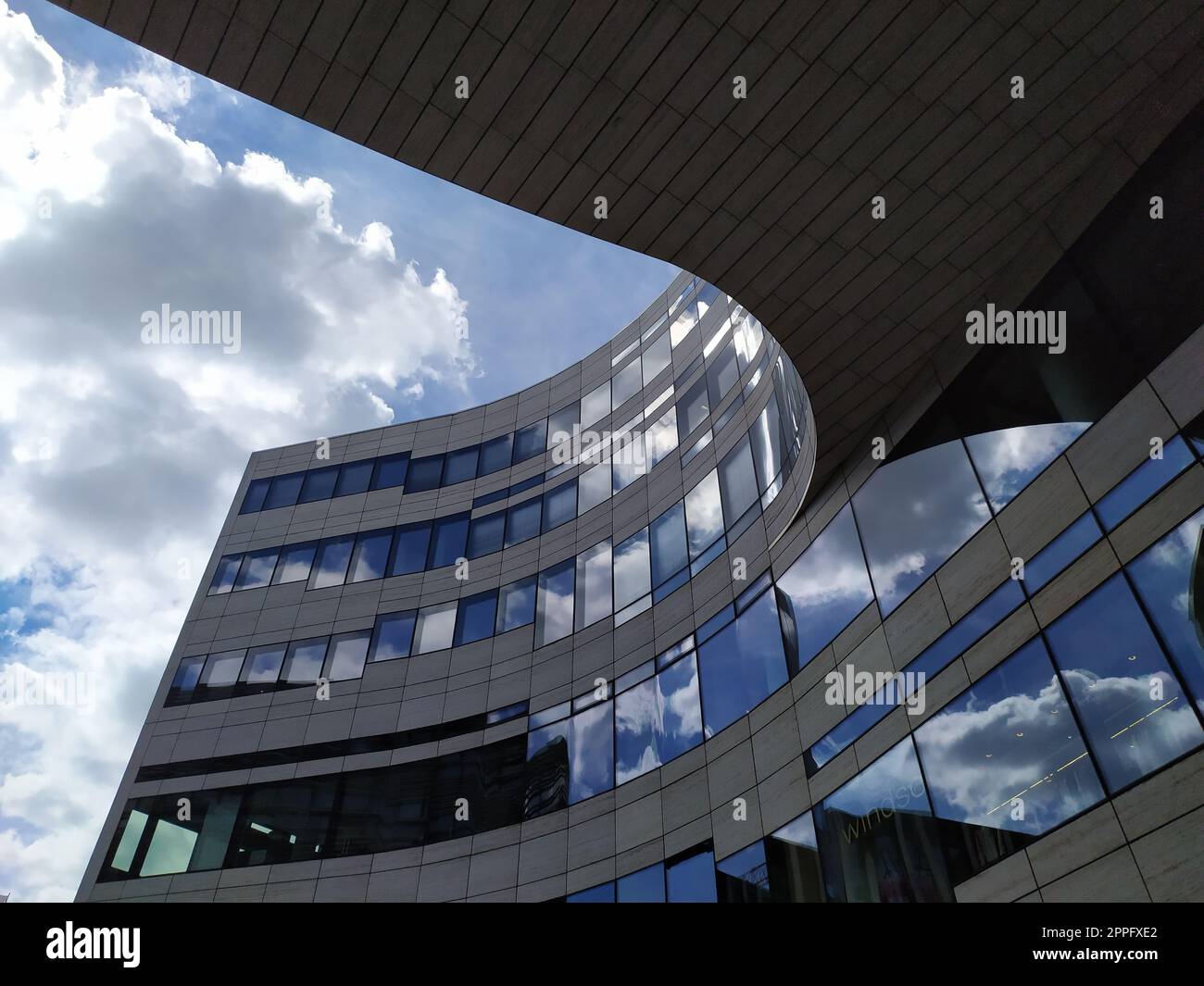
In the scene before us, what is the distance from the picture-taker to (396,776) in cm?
2348

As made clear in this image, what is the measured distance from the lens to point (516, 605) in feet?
83.5

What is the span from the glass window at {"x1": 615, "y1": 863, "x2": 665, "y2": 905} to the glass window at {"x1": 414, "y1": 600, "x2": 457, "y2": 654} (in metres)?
9.48

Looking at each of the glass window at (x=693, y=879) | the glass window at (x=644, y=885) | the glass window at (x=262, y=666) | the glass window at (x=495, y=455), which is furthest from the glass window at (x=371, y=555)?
the glass window at (x=693, y=879)

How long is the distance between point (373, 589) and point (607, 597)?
8625mm

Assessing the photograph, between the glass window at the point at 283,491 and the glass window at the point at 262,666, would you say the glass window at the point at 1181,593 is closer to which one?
the glass window at the point at 262,666

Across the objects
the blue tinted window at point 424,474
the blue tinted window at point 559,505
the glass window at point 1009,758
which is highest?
the blue tinted window at point 424,474

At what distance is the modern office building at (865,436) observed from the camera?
34.4 ft

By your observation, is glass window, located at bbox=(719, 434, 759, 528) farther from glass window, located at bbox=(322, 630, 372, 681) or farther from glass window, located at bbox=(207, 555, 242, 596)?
glass window, located at bbox=(207, 555, 242, 596)

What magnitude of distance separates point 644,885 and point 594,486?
11.5 m

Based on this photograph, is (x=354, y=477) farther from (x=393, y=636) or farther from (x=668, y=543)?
(x=668, y=543)

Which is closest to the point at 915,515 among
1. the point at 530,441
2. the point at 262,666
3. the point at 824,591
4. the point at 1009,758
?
the point at 824,591

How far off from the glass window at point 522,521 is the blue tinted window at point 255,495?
10074 millimetres
